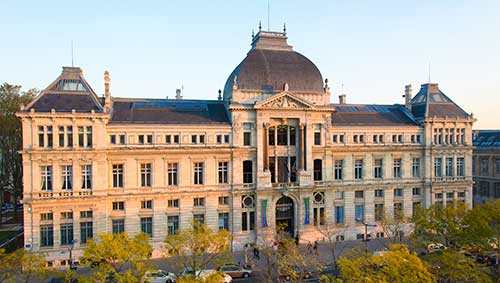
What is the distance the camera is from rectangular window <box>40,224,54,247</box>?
53219 millimetres

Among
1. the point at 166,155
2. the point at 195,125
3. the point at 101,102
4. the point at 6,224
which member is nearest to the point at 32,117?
the point at 101,102

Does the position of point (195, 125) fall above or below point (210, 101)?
below

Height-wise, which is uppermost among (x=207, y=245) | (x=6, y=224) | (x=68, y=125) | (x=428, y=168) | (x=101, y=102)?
(x=101, y=102)

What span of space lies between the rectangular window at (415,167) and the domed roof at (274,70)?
22.0 m

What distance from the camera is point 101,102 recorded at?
60156mm

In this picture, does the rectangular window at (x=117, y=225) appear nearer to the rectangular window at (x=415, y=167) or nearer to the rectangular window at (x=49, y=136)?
the rectangular window at (x=49, y=136)

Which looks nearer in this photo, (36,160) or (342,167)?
(36,160)

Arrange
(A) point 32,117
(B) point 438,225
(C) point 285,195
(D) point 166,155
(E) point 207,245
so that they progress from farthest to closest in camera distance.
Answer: (C) point 285,195 < (D) point 166,155 < (A) point 32,117 < (B) point 438,225 < (E) point 207,245

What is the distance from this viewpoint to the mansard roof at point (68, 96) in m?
55.0

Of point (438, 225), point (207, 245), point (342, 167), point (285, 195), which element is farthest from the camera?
point (342, 167)

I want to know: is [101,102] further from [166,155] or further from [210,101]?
[210,101]

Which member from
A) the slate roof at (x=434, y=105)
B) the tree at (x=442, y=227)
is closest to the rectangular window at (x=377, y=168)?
the slate roof at (x=434, y=105)

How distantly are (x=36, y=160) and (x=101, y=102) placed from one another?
12697 millimetres

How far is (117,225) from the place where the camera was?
57281 mm
